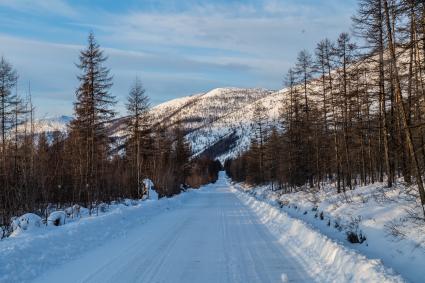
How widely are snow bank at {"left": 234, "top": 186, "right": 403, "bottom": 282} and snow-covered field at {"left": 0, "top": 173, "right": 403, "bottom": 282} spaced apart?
2cm

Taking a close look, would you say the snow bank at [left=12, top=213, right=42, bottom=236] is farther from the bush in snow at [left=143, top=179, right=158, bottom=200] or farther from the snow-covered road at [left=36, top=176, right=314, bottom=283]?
the bush in snow at [left=143, top=179, right=158, bottom=200]

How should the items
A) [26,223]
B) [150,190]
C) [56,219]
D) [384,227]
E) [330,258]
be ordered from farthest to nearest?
1. [150,190]
2. [56,219]
3. [26,223]
4. [384,227]
5. [330,258]

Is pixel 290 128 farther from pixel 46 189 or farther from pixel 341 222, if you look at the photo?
pixel 46 189

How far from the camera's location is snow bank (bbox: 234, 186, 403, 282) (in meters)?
8.01

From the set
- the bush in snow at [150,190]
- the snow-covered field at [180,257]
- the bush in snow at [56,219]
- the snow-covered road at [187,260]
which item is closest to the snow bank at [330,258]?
the snow-covered field at [180,257]

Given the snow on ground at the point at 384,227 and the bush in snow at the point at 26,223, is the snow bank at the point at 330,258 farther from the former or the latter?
the bush in snow at the point at 26,223

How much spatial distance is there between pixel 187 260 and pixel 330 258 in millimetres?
3426

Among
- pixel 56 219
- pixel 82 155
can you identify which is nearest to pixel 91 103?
pixel 82 155

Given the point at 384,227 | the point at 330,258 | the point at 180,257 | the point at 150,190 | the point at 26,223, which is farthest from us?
the point at 150,190

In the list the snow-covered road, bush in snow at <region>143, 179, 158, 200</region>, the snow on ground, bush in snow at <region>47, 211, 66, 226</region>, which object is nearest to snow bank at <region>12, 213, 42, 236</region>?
bush in snow at <region>47, 211, 66, 226</region>

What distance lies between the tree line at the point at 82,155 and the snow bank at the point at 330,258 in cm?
928

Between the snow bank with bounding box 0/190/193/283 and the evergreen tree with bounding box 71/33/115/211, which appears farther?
the evergreen tree with bounding box 71/33/115/211

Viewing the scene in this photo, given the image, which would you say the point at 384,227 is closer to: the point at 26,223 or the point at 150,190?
the point at 26,223

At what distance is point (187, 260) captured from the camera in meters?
10.9
